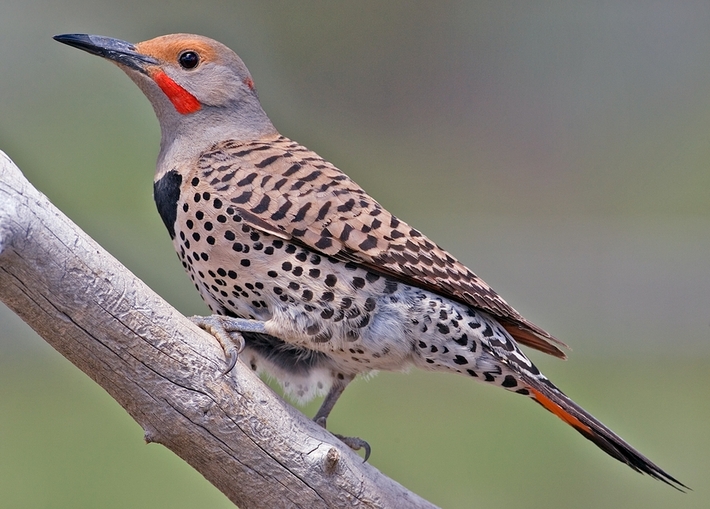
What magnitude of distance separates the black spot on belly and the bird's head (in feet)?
0.48

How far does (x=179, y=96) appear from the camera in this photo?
201 cm

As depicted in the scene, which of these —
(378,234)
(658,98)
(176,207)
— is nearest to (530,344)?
(378,234)

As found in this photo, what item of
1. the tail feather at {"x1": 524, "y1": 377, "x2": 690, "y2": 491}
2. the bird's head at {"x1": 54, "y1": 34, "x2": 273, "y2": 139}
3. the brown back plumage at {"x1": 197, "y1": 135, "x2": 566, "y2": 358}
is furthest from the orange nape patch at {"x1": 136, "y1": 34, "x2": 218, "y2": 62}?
the tail feather at {"x1": 524, "y1": 377, "x2": 690, "y2": 491}

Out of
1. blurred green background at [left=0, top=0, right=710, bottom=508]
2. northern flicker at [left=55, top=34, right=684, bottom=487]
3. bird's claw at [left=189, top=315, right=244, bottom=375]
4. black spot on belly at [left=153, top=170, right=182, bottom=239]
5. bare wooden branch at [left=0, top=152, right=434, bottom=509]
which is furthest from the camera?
blurred green background at [left=0, top=0, right=710, bottom=508]

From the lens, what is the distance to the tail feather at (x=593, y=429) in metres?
1.80

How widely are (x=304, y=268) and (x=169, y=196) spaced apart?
0.38 m

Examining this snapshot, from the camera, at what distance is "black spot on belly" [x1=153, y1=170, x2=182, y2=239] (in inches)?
74.6

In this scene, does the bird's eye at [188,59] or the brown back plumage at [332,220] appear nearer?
the brown back plumage at [332,220]

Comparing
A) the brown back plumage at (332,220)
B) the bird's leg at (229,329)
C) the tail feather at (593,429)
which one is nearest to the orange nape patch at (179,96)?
the brown back plumage at (332,220)

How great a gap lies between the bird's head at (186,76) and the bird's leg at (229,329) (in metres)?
0.54

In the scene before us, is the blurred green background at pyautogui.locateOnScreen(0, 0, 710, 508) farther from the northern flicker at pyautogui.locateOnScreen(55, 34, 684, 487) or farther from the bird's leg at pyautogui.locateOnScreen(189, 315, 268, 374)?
the bird's leg at pyautogui.locateOnScreen(189, 315, 268, 374)

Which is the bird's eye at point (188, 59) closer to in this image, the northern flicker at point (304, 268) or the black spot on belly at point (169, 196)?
the northern flicker at point (304, 268)

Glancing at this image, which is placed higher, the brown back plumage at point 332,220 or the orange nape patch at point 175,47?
the orange nape patch at point 175,47

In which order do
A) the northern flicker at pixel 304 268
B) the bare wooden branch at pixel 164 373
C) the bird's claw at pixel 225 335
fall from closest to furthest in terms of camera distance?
1. the bare wooden branch at pixel 164 373
2. the bird's claw at pixel 225 335
3. the northern flicker at pixel 304 268
